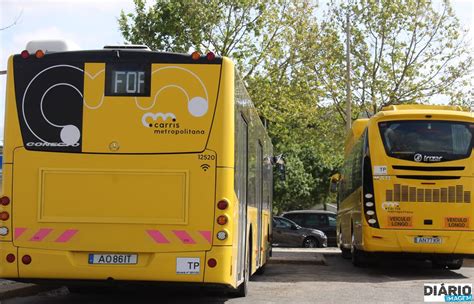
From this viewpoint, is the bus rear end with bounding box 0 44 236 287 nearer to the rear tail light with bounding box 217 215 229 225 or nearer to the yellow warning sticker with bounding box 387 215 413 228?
the rear tail light with bounding box 217 215 229 225

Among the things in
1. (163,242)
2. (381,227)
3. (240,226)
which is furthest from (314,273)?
(163,242)

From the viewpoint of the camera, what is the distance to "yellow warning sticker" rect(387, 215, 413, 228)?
13.9 meters

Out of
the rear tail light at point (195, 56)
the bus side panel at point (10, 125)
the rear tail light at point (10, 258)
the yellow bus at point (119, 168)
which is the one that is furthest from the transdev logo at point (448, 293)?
the bus side panel at point (10, 125)

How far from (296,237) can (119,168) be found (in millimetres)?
21653

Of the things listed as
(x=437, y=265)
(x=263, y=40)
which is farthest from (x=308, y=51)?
(x=437, y=265)

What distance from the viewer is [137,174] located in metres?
8.05

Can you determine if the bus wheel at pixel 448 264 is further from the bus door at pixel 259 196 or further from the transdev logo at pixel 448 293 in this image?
the bus door at pixel 259 196

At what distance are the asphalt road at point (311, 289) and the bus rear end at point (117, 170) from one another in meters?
0.65

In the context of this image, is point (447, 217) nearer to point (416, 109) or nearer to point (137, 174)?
point (416, 109)

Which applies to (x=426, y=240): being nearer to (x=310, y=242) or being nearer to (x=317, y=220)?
(x=310, y=242)

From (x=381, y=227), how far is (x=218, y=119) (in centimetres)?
687

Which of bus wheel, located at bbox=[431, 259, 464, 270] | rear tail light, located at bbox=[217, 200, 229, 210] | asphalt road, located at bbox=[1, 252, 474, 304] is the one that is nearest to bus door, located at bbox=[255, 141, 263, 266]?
asphalt road, located at bbox=[1, 252, 474, 304]

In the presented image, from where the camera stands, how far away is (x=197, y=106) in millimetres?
8094

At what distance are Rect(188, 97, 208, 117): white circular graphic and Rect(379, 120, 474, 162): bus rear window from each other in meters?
6.81
